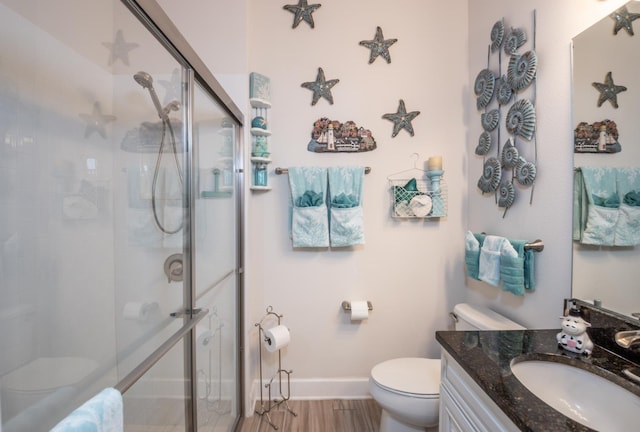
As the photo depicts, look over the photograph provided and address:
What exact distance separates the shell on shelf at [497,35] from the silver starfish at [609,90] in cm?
75

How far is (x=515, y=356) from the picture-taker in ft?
2.91

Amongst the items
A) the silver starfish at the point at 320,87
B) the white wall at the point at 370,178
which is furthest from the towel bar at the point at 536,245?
the silver starfish at the point at 320,87

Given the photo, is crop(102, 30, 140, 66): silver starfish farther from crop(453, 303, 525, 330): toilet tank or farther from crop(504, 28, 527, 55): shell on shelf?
crop(453, 303, 525, 330): toilet tank

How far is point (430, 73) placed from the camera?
1.86 metres

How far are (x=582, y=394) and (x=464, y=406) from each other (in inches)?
13.5

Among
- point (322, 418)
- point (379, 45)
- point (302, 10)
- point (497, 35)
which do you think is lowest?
point (322, 418)

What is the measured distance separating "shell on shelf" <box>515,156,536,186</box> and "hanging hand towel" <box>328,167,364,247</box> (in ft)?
2.78

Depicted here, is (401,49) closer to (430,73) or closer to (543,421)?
(430,73)

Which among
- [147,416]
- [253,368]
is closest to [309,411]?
[253,368]

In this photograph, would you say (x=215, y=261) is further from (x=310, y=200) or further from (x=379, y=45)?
(x=379, y=45)

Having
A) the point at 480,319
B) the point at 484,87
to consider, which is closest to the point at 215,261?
the point at 480,319

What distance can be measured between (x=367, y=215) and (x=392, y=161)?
0.42 meters

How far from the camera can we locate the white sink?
720mm

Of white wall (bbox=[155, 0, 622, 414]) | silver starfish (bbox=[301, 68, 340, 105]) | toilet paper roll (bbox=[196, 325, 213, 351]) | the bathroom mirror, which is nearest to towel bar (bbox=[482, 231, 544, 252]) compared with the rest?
the bathroom mirror
